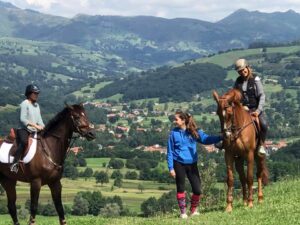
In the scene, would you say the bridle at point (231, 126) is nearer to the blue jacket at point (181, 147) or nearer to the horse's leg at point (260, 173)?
the blue jacket at point (181, 147)

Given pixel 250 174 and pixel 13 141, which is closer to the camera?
pixel 250 174

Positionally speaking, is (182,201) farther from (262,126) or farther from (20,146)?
(20,146)

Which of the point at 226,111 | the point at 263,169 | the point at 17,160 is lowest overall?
the point at 263,169

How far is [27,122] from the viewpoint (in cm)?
1355

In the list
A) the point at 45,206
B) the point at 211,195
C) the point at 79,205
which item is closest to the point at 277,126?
the point at 79,205

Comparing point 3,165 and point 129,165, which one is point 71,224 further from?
point 129,165

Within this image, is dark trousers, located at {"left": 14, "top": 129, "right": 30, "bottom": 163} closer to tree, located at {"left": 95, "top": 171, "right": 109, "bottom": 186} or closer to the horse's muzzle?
the horse's muzzle

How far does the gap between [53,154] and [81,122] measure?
3.80 ft

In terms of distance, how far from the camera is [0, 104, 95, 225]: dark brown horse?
1335 cm

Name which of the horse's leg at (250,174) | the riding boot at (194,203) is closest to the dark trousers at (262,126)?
the horse's leg at (250,174)

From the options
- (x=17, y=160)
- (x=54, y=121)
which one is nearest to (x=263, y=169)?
(x=54, y=121)

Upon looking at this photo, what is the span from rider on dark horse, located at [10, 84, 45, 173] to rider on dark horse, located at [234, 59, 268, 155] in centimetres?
560

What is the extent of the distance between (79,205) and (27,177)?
5756 centimetres

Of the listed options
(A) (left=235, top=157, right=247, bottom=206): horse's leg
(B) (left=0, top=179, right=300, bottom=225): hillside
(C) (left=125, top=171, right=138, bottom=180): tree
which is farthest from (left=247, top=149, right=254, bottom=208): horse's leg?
(C) (left=125, top=171, right=138, bottom=180): tree
